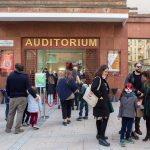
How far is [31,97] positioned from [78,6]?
807 cm

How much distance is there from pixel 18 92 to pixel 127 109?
301cm

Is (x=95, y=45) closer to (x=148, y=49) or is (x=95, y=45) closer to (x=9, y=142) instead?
(x=148, y=49)

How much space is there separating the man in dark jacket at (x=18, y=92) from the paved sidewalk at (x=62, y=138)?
40cm

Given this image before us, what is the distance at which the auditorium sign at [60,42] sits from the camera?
17.9m

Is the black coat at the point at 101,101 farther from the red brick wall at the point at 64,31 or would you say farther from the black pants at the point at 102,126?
the red brick wall at the point at 64,31

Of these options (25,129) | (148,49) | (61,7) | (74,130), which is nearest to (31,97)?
(25,129)

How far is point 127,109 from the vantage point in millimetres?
7672

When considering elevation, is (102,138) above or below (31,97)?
below

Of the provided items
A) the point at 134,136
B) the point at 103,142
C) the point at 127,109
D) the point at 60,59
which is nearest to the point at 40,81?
the point at 134,136

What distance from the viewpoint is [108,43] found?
58.3 feet

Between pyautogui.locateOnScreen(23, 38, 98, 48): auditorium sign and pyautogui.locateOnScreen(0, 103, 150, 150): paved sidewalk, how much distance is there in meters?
7.41

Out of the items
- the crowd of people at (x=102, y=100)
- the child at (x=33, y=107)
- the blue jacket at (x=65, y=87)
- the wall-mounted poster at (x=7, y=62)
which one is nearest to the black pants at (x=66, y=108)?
the crowd of people at (x=102, y=100)

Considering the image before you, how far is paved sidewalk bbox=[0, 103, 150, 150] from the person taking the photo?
7602 mm

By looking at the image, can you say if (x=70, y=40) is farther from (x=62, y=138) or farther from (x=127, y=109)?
(x=127, y=109)
